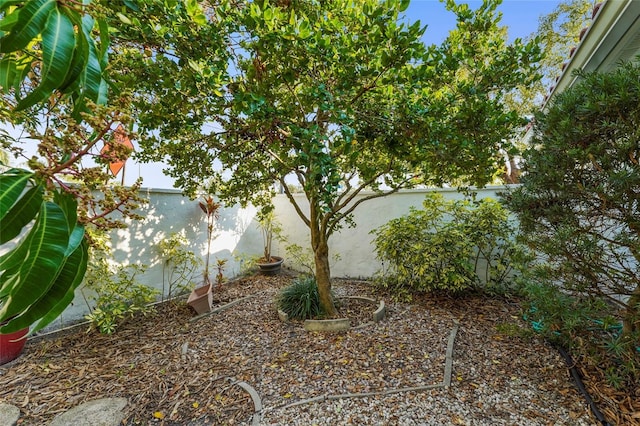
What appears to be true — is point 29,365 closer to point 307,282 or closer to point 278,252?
point 307,282

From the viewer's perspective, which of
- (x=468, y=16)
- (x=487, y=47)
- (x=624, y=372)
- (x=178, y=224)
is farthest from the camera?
(x=178, y=224)

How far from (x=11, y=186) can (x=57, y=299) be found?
280 mm

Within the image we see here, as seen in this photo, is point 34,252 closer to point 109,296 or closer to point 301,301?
point 301,301

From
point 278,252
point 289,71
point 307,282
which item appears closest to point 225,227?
point 278,252

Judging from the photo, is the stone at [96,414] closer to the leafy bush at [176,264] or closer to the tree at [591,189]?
the leafy bush at [176,264]

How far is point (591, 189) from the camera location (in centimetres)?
183

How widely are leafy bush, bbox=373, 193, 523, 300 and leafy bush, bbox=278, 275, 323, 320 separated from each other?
127 cm

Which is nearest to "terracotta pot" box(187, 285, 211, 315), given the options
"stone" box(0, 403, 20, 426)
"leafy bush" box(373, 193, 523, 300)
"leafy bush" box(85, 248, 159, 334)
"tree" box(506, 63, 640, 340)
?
"leafy bush" box(85, 248, 159, 334)

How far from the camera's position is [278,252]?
6520 mm

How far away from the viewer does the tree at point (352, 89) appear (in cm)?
170

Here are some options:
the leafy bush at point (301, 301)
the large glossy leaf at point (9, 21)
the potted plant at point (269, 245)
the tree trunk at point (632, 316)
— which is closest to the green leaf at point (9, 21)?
the large glossy leaf at point (9, 21)

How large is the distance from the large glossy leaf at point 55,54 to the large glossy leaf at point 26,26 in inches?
0.6

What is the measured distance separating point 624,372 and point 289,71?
3117 millimetres

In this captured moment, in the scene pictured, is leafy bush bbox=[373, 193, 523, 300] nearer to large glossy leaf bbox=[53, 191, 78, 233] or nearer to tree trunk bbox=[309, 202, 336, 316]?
tree trunk bbox=[309, 202, 336, 316]
